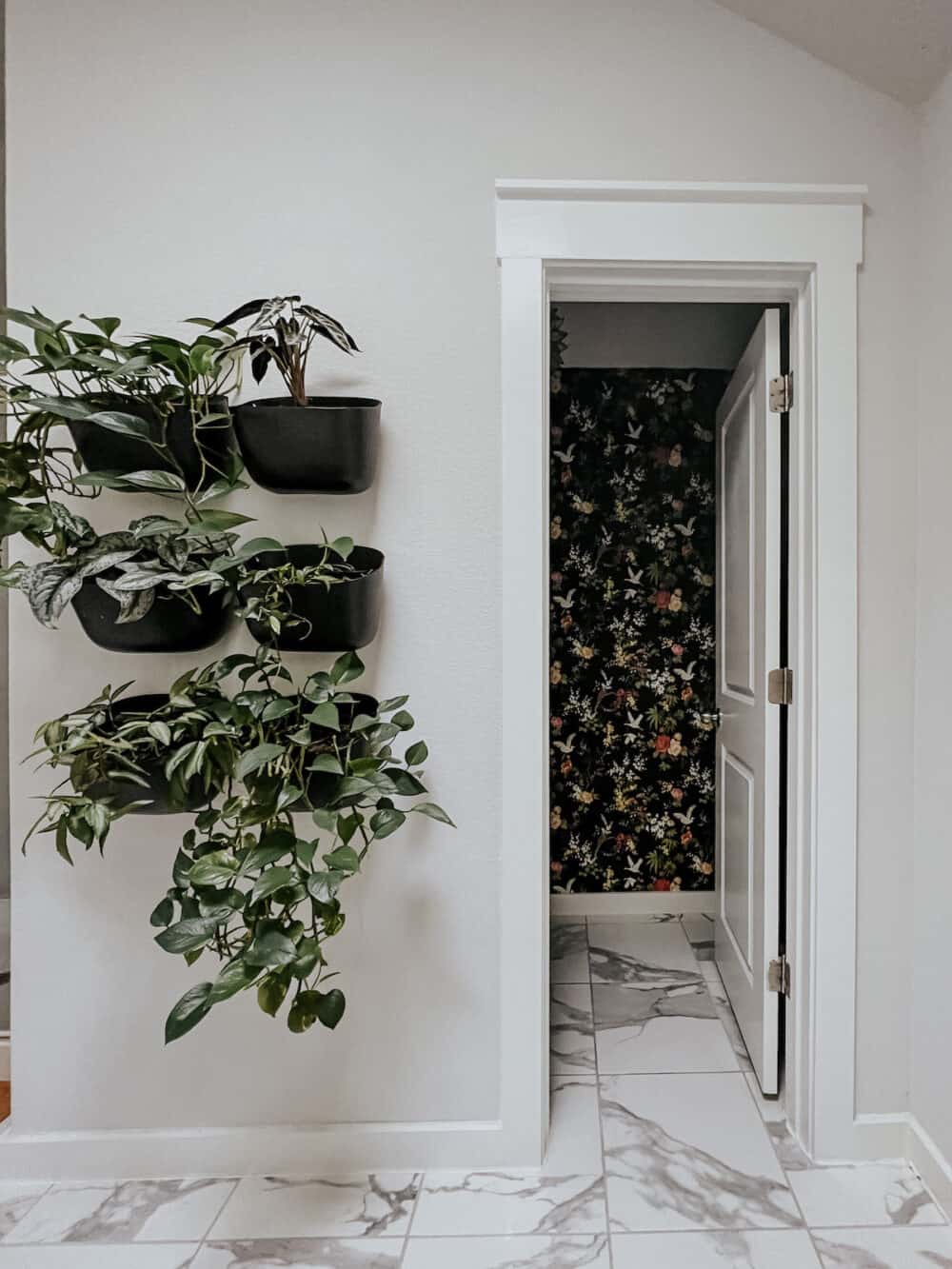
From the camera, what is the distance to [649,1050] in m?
2.18

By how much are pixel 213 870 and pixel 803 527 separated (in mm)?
1388

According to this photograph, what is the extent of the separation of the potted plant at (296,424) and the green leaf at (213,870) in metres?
0.71

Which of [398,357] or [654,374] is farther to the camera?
[654,374]

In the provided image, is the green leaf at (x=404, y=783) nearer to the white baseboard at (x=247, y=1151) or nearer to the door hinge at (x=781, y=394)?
the white baseboard at (x=247, y=1151)

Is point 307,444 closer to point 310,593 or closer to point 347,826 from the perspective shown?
point 310,593

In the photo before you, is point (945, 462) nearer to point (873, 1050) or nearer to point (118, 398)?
point (873, 1050)

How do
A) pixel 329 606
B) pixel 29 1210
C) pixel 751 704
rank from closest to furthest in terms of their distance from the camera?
pixel 329 606, pixel 29 1210, pixel 751 704

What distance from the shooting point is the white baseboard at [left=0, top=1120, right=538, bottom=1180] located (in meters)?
1.70

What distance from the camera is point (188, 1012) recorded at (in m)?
1.33

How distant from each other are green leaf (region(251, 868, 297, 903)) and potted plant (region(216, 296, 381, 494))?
73 cm

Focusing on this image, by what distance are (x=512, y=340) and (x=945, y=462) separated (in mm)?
911

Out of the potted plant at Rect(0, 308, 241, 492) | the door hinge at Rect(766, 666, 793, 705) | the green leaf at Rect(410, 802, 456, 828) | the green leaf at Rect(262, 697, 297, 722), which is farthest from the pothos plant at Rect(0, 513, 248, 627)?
the door hinge at Rect(766, 666, 793, 705)

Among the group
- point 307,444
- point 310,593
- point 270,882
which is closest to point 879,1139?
point 270,882

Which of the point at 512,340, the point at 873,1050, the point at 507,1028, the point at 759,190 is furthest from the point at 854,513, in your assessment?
the point at 507,1028
